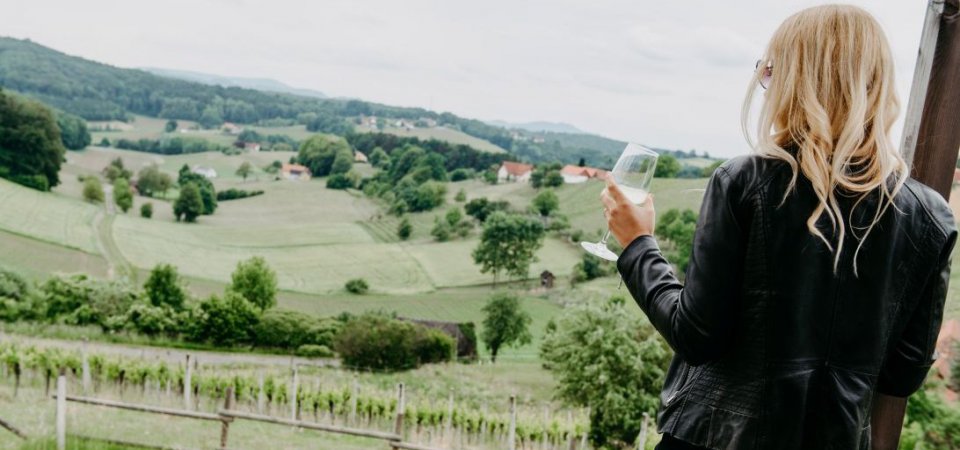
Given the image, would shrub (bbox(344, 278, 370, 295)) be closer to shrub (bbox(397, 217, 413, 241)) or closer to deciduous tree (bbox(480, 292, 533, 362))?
deciduous tree (bbox(480, 292, 533, 362))

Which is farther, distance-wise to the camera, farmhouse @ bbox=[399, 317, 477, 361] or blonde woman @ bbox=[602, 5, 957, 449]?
farmhouse @ bbox=[399, 317, 477, 361]

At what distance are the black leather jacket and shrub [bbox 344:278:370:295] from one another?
41667 millimetres

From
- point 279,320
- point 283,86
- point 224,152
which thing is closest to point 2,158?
point 224,152

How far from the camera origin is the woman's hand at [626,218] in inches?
55.1

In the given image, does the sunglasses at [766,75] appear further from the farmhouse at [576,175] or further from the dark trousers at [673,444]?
the farmhouse at [576,175]

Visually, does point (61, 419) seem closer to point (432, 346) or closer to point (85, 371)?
point (85, 371)

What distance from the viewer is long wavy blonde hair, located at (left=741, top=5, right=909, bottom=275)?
1165mm

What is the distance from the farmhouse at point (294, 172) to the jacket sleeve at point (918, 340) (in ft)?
220

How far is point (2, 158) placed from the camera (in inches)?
1914

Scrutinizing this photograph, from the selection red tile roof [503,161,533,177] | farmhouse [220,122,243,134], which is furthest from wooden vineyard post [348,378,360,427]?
farmhouse [220,122,243,134]

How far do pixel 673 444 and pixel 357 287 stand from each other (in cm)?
4172

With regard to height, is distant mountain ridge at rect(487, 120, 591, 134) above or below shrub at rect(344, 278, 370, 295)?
above

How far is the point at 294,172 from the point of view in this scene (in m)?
68.2

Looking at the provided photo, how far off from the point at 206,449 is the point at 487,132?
87539 millimetres
